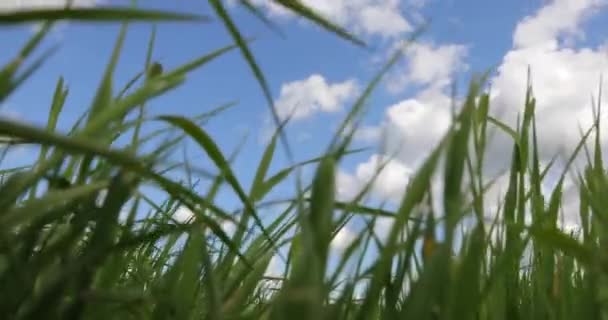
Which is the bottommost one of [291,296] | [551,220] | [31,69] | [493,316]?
[291,296]

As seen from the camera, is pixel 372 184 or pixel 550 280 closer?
pixel 372 184

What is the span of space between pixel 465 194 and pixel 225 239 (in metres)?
0.29

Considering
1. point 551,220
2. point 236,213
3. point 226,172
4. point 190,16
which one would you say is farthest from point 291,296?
point 551,220

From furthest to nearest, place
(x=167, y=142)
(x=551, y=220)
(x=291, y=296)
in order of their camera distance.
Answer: (x=551, y=220) → (x=167, y=142) → (x=291, y=296)

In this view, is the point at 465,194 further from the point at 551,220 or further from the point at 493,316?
the point at 551,220

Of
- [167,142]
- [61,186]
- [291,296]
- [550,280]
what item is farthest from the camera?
[550,280]

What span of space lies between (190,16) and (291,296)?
0.80ft

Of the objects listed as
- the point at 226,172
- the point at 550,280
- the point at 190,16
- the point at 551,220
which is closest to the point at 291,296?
the point at 190,16

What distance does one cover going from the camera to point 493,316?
105 cm

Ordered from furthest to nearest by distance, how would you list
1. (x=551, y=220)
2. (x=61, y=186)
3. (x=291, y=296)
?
(x=551, y=220) → (x=61, y=186) → (x=291, y=296)

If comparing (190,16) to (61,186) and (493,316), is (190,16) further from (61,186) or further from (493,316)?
(493,316)

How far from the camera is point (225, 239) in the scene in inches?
36.6

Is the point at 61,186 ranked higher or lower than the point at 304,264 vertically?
higher

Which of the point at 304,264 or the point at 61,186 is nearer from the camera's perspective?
the point at 304,264
